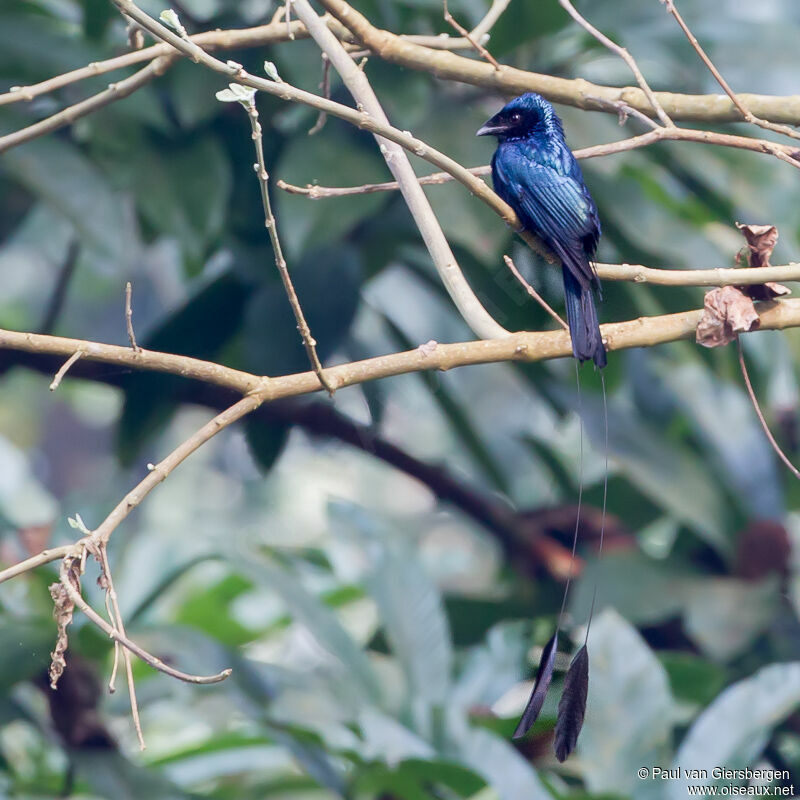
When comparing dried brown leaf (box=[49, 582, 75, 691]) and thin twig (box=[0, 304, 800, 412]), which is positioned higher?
thin twig (box=[0, 304, 800, 412])

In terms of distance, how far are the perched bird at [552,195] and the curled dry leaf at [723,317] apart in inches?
4.9

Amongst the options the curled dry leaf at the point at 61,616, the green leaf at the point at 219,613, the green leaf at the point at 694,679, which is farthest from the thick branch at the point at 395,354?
the green leaf at the point at 219,613

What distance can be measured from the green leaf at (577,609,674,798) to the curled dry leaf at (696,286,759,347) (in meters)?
0.95

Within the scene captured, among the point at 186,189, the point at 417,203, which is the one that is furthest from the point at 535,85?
the point at 186,189

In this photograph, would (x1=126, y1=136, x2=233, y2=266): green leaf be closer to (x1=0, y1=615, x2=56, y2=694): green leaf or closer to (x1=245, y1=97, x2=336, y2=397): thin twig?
(x1=0, y1=615, x2=56, y2=694): green leaf

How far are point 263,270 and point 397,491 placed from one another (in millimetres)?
7937

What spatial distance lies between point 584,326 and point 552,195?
0.33m

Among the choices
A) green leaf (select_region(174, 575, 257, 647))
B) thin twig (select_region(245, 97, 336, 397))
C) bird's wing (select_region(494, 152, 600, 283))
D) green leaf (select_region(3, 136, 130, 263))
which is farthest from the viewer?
green leaf (select_region(174, 575, 257, 647))

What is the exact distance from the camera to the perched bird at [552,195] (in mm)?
1376

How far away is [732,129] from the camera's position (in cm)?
Result: 242

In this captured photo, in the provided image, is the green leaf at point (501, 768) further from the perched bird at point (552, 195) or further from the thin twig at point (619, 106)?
the thin twig at point (619, 106)

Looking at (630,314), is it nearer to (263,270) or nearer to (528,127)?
(528,127)

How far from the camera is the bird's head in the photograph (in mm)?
1764

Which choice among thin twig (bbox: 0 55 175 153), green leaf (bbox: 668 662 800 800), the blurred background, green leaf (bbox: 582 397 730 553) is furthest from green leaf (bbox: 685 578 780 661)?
thin twig (bbox: 0 55 175 153)
